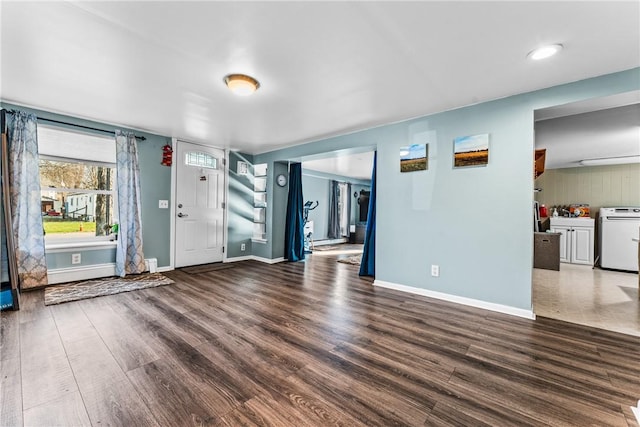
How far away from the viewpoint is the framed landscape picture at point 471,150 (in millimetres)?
2746

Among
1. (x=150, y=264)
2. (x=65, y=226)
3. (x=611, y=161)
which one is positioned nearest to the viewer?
(x=65, y=226)

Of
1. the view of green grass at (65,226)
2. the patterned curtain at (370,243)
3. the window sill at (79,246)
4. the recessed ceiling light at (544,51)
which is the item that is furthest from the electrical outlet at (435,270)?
the view of green grass at (65,226)

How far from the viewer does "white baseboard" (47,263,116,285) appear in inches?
132

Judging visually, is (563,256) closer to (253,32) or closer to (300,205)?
(300,205)

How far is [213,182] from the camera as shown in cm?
490

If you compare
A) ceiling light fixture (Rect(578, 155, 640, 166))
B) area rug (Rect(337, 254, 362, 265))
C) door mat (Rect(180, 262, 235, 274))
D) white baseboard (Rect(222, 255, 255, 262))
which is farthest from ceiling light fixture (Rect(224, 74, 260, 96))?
ceiling light fixture (Rect(578, 155, 640, 166))

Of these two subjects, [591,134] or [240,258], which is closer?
[591,134]

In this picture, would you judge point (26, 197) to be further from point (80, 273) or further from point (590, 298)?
point (590, 298)

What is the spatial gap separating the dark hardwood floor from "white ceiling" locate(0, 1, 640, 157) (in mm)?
2194

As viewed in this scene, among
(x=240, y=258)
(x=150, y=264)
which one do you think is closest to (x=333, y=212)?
(x=240, y=258)

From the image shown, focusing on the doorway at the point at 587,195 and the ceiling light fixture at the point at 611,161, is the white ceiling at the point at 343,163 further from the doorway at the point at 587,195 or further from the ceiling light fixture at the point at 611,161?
the ceiling light fixture at the point at 611,161

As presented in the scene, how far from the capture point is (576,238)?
5.29m

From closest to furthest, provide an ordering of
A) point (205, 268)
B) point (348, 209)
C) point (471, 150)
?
1. point (471, 150)
2. point (205, 268)
3. point (348, 209)

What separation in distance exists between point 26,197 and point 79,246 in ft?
2.63
